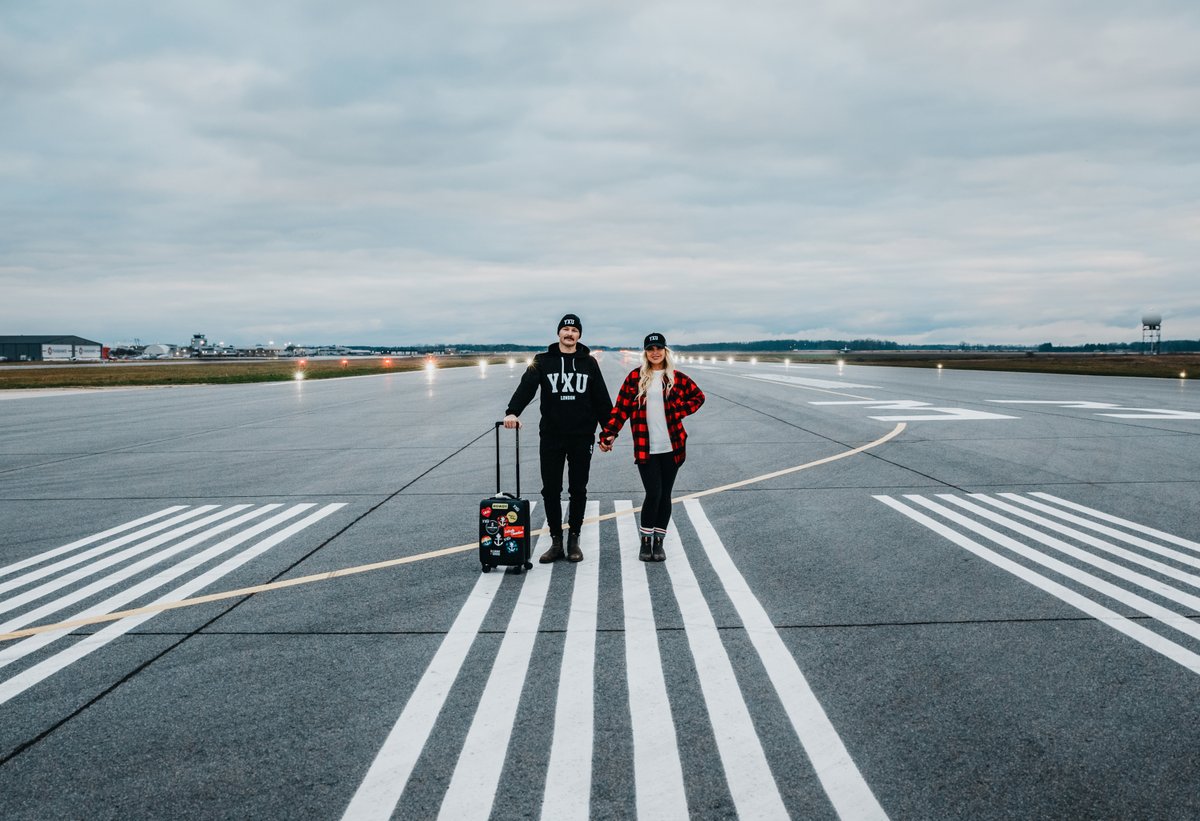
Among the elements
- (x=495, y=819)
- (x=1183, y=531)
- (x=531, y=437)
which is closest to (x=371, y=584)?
(x=495, y=819)

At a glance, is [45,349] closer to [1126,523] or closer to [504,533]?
[504,533]

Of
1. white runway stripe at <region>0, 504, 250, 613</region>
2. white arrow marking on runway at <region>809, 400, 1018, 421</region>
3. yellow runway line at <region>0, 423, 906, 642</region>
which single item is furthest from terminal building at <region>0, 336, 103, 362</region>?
yellow runway line at <region>0, 423, 906, 642</region>

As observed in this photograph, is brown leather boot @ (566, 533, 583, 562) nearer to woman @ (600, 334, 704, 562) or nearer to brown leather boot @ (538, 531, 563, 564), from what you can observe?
brown leather boot @ (538, 531, 563, 564)

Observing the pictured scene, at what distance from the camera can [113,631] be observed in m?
5.08

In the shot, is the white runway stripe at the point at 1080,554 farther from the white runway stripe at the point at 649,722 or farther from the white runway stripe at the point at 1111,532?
the white runway stripe at the point at 649,722

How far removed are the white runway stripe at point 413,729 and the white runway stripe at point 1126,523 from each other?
6.83 metres

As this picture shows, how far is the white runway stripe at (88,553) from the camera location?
20.4 ft

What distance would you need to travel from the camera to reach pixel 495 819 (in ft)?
9.87

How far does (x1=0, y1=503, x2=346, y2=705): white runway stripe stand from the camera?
4.30 m

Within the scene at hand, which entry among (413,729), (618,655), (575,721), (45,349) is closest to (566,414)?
(618,655)

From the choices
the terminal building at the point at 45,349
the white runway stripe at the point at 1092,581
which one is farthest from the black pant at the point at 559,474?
the terminal building at the point at 45,349

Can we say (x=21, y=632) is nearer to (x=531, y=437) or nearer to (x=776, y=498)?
(x=776, y=498)

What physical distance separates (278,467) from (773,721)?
1056 cm

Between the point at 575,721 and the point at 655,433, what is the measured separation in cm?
329
